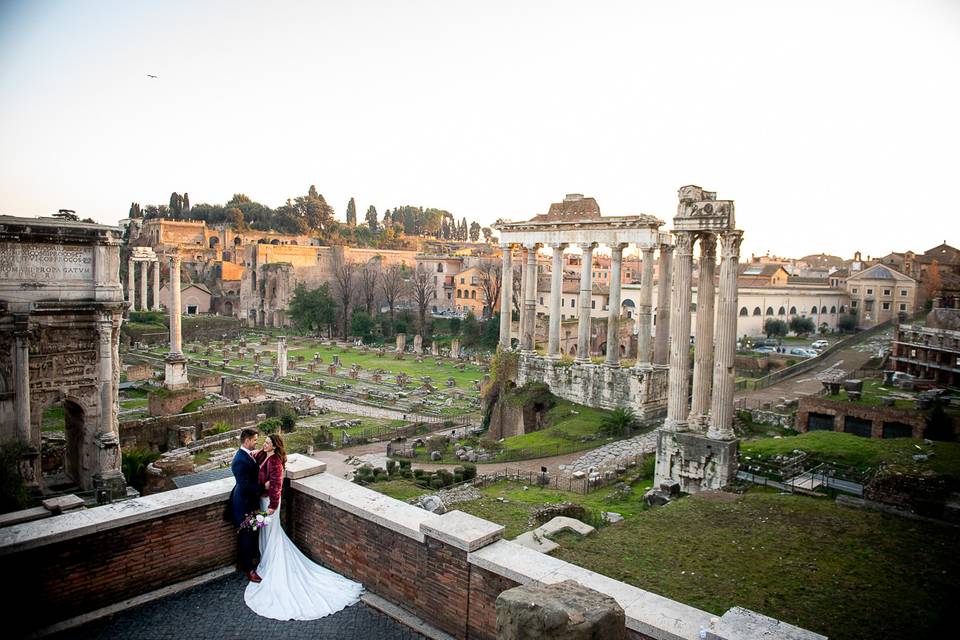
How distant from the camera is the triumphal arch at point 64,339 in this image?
47.9 feet

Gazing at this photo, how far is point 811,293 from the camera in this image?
53781mm

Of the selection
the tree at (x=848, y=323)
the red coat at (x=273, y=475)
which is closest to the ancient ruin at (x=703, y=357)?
the red coat at (x=273, y=475)

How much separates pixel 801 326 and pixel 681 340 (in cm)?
4430

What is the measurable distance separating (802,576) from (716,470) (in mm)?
5063

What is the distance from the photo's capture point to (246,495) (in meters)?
6.57

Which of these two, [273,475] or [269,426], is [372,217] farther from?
[273,475]

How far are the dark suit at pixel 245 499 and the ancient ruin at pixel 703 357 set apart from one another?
31.6 ft

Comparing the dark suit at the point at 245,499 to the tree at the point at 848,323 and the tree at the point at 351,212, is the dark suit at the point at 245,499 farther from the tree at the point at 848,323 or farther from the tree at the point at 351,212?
the tree at the point at 351,212

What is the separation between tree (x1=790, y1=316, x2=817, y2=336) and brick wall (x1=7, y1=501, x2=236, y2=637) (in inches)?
2133

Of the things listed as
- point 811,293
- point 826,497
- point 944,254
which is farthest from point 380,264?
point 826,497

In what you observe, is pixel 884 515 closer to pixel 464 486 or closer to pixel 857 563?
pixel 857 563

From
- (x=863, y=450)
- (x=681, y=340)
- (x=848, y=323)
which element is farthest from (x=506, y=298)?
(x=848, y=323)

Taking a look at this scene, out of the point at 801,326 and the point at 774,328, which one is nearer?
the point at 774,328

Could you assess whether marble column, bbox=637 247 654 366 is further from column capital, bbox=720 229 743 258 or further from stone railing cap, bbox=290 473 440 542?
stone railing cap, bbox=290 473 440 542
